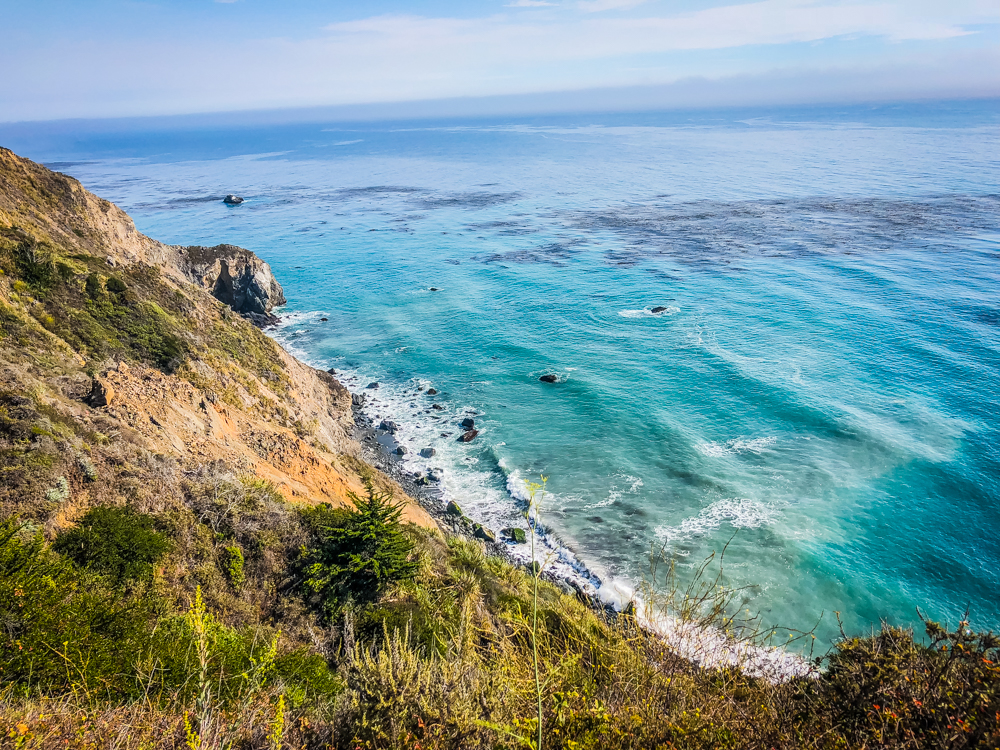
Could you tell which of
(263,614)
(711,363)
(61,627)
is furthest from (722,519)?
(61,627)

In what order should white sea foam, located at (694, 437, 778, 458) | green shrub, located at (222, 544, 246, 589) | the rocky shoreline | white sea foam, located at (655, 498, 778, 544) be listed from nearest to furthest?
green shrub, located at (222, 544, 246, 589) → the rocky shoreline → white sea foam, located at (655, 498, 778, 544) → white sea foam, located at (694, 437, 778, 458)

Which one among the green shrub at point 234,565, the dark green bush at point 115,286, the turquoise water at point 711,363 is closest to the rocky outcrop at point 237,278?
the turquoise water at point 711,363

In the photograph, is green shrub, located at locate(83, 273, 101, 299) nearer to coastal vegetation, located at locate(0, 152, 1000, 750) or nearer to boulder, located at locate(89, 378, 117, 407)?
coastal vegetation, located at locate(0, 152, 1000, 750)

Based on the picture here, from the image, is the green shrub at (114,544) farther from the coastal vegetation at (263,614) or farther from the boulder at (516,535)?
the boulder at (516,535)

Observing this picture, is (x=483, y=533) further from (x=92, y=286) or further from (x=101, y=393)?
(x=92, y=286)

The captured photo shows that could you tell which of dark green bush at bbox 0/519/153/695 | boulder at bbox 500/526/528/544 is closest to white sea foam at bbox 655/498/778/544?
boulder at bbox 500/526/528/544

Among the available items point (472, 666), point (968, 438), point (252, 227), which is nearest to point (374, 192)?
point (252, 227)
